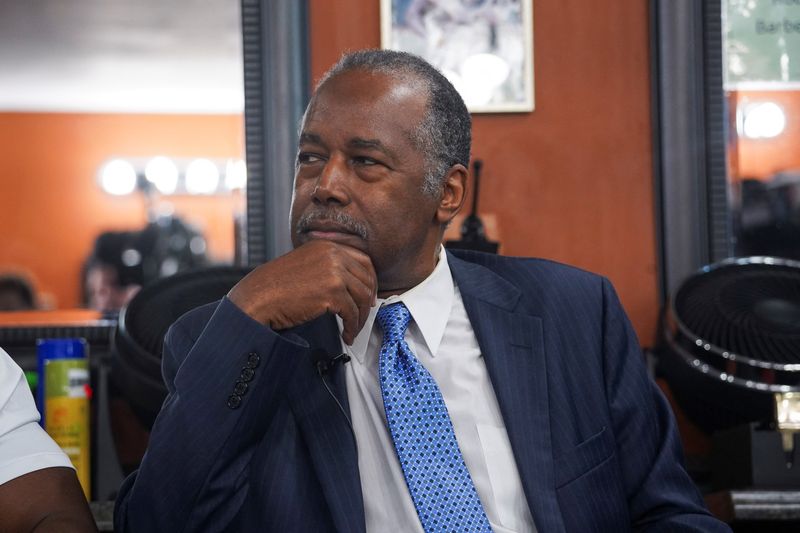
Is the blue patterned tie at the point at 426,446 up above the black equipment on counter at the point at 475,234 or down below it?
below

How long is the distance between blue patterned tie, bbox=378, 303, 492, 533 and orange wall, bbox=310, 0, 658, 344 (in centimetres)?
94

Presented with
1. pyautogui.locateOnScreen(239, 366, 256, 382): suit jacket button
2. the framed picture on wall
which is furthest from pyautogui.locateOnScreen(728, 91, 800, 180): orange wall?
pyautogui.locateOnScreen(239, 366, 256, 382): suit jacket button

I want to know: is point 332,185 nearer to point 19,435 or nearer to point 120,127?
point 19,435

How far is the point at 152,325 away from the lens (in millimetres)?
2078

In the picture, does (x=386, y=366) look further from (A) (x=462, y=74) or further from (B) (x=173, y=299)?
(A) (x=462, y=74)

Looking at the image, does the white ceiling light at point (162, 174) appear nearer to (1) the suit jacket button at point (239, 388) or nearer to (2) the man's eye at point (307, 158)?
(2) the man's eye at point (307, 158)

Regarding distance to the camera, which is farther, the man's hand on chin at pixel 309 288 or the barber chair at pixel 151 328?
the barber chair at pixel 151 328

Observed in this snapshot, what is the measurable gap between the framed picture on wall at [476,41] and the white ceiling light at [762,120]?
53 cm

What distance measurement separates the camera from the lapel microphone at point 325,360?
1503 mm

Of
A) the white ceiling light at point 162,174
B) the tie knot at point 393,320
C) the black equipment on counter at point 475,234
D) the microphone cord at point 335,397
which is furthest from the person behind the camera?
the white ceiling light at point 162,174

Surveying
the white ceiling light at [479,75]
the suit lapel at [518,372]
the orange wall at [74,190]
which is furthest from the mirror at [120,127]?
the suit lapel at [518,372]

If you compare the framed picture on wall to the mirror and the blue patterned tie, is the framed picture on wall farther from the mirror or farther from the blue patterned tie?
the blue patterned tie

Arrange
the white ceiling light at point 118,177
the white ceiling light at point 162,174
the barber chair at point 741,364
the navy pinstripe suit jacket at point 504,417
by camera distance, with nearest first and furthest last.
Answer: the navy pinstripe suit jacket at point 504,417 < the barber chair at point 741,364 < the white ceiling light at point 118,177 < the white ceiling light at point 162,174

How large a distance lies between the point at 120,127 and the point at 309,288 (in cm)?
122
